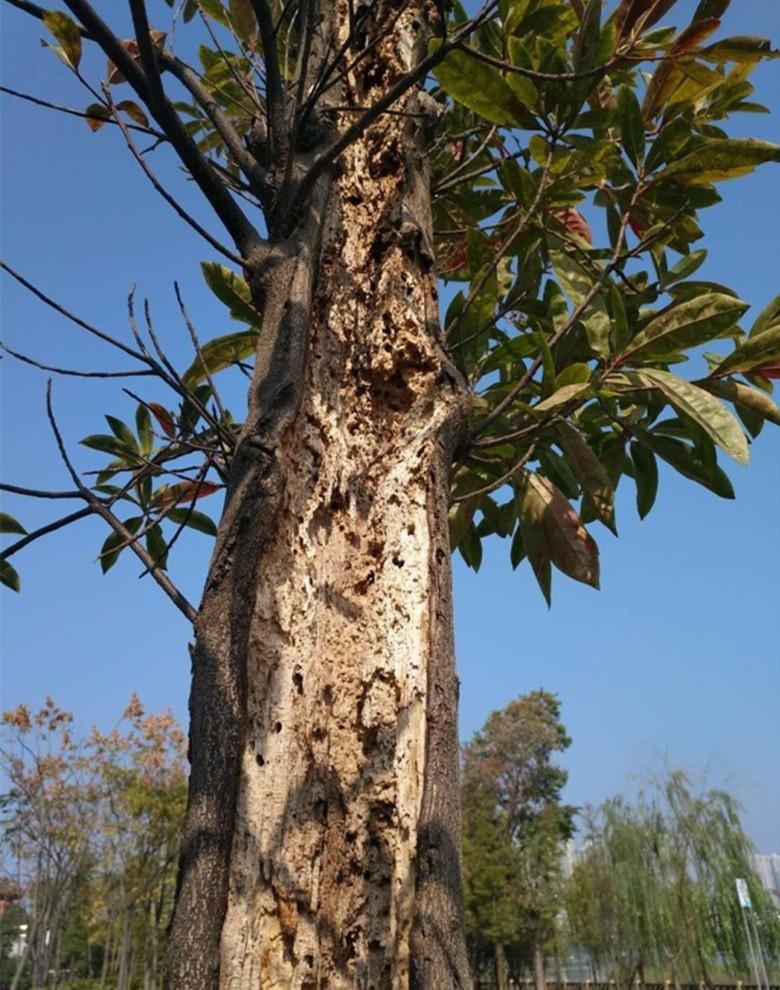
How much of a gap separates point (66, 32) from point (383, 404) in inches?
32.6

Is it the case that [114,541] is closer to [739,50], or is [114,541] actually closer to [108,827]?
[739,50]

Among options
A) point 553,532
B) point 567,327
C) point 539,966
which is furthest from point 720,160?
point 539,966

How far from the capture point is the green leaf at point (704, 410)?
51.9 inches

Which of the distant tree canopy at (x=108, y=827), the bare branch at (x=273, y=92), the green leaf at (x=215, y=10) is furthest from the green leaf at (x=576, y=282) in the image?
the distant tree canopy at (x=108, y=827)

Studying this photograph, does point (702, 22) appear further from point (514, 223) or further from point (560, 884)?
point (560, 884)

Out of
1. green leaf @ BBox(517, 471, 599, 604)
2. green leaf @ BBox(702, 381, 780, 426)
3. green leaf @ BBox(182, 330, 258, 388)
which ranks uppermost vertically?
green leaf @ BBox(182, 330, 258, 388)

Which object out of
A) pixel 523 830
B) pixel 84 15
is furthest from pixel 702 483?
pixel 523 830

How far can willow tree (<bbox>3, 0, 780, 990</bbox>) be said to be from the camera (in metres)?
1.01

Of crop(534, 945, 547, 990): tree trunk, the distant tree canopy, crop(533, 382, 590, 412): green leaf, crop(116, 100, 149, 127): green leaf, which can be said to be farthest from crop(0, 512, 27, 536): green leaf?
crop(534, 945, 547, 990): tree trunk

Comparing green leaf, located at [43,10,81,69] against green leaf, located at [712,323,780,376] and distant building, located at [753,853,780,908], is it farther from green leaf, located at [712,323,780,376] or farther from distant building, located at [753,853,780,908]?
distant building, located at [753,853,780,908]

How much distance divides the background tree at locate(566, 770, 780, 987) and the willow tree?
1321 cm

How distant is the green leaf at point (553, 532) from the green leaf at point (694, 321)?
36 centimetres

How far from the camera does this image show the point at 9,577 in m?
1.80

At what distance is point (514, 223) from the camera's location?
1.87 metres
